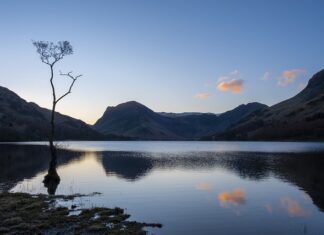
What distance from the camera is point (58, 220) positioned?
31.0 m

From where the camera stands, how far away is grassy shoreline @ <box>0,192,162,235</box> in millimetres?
27969

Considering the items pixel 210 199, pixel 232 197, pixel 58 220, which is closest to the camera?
pixel 58 220

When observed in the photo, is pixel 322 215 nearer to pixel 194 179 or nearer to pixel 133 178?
pixel 194 179

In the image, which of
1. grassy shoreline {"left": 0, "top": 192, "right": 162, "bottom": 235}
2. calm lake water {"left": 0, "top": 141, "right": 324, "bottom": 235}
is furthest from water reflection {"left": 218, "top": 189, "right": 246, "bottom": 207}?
grassy shoreline {"left": 0, "top": 192, "right": 162, "bottom": 235}

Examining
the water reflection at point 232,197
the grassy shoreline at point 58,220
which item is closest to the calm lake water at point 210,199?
the water reflection at point 232,197

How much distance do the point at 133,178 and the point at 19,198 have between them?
30.0 m

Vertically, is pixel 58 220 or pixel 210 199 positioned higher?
pixel 210 199

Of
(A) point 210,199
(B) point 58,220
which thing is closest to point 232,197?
(A) point 210,199

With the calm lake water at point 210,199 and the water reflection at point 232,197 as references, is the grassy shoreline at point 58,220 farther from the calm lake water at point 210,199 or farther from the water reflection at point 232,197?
the water reflection at point 232,197

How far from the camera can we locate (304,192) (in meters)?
51.8

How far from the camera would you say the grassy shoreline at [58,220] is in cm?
2797

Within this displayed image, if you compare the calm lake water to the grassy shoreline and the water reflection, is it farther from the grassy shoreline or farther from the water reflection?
the grassy shoreline

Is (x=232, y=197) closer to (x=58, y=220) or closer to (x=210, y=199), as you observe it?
(x=210, y=199)

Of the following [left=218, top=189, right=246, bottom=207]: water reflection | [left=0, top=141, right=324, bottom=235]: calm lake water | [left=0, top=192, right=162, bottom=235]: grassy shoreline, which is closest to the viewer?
[left=0, top=192, right=162, bottom=235]: grassy shoreline
